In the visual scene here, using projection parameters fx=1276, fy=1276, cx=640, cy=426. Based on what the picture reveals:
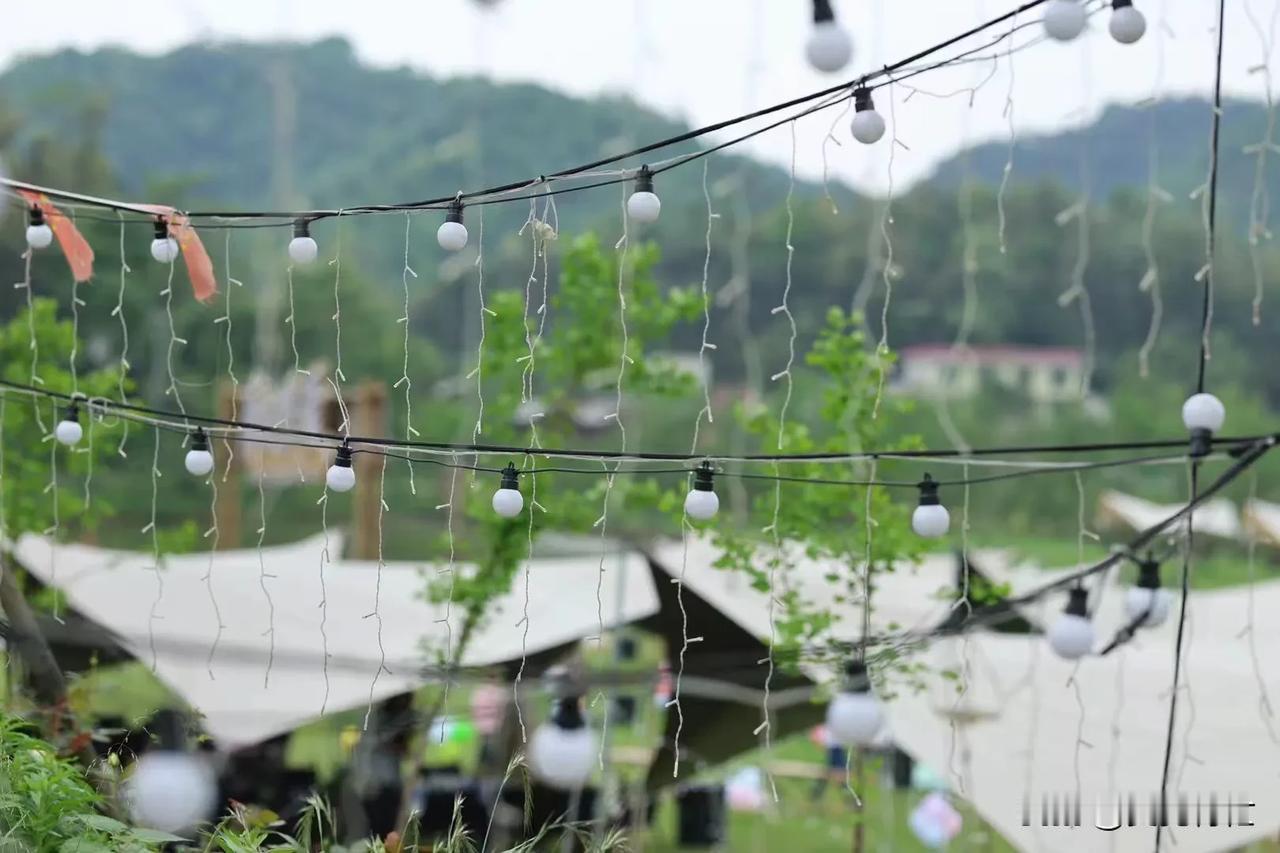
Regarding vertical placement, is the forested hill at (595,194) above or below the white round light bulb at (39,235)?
above

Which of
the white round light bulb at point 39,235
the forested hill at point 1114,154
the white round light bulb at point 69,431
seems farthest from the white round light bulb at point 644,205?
the forested hill at point 1114,154

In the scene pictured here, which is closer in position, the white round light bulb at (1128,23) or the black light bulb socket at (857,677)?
the black light bulb socket at (857,677)

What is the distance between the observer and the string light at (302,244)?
2464 millimetres

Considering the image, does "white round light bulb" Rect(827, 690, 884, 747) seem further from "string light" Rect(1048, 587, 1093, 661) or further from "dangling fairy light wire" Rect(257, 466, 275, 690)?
"dangling fairy light wire" Rect(257, 466, 275, 690)

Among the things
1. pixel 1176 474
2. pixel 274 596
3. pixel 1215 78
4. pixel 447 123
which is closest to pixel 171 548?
pixel 274 596

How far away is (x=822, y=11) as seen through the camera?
5.12 feet

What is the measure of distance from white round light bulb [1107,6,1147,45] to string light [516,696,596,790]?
1166 millimetres

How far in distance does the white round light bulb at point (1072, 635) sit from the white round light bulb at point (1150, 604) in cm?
25

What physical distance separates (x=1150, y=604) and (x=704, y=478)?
73 cm

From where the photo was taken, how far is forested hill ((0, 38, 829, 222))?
21.5 m

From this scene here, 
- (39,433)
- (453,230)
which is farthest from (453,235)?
(39,433)

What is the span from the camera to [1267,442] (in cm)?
148

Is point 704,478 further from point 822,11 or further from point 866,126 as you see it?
point 822,11

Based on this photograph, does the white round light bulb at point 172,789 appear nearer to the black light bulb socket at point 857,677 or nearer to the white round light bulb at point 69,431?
the black light bulb socket at point 857,677
